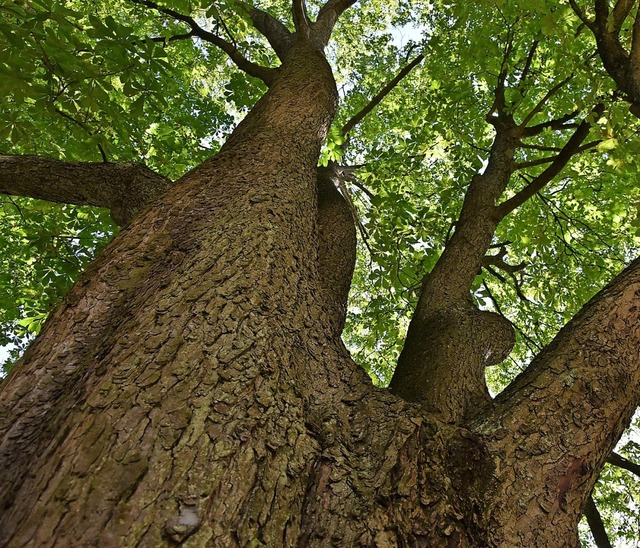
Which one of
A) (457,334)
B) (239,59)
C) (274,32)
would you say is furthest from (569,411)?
(274,32)

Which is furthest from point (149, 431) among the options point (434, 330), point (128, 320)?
point (434, 330)

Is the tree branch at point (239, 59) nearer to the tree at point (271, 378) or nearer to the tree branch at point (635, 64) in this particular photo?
the tree at point (271, 378)

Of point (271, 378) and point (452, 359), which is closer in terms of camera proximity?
point (271, 378)

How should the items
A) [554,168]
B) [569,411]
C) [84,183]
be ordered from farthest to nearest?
[554,168] < [84,183] < [569,411]

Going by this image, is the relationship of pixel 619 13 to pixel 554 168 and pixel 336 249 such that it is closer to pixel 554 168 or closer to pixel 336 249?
pixel 554 168

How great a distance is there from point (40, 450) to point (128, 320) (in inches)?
17.8

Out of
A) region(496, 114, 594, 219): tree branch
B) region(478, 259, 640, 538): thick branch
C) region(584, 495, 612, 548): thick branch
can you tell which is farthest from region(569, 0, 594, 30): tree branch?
region(584, 495, 612, 548): thick branch

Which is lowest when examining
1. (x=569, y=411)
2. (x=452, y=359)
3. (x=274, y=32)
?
(x=569, y=411)

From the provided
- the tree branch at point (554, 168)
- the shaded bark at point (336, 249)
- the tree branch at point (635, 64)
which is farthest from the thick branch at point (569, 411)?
the tree branch at point (554, 168)

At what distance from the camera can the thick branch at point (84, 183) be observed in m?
2.65

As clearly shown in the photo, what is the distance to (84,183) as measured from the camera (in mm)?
2717

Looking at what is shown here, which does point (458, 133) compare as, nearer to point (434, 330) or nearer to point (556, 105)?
point (556, 105)

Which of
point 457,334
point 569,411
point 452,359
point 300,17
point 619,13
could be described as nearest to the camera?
point 569,411

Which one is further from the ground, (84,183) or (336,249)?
(336,249)
